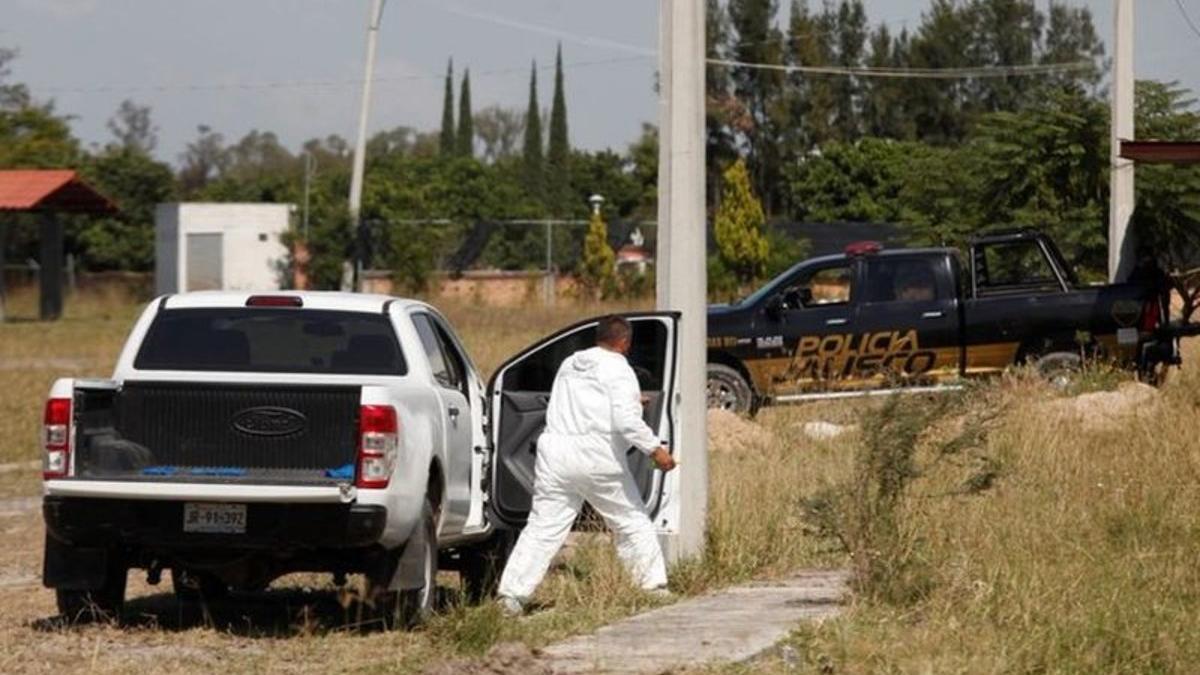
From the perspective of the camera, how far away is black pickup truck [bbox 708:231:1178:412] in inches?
997

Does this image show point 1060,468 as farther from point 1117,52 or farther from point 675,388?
point 1117,52

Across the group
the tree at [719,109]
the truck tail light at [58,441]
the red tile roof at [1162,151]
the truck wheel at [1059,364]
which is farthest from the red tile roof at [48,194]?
the truck tail light at [58,441]

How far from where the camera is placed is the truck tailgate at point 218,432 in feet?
40.2

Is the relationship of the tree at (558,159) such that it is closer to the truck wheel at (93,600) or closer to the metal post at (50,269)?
the metal post at (50,269)

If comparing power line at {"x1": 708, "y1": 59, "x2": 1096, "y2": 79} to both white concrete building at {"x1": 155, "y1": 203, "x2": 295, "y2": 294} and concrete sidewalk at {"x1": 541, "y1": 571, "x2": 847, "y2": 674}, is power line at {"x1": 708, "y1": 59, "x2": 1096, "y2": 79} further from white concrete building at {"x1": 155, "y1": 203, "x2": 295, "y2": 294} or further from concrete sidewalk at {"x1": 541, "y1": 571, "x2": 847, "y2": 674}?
concrete sidewalk at {"x1": 541, "y1": 571, "x2": 847, "y2": 674}

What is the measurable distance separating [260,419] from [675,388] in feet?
8.81

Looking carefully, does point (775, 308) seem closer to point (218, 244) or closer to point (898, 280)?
point (898, 280)

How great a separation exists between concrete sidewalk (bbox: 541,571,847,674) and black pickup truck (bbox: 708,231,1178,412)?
12099 mm

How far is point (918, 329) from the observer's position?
25531 millimetres

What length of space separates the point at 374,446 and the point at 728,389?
44.9ft

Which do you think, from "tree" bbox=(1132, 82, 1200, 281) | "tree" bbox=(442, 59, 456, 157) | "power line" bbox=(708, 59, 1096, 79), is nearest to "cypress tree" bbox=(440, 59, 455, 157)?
"tree" bbox=(442, 59, 456, 157)

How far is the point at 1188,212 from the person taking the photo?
113 ft

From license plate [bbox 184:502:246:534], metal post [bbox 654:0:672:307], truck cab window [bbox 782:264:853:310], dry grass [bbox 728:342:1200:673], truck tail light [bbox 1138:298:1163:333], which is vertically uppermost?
metal post [bbox 654:0:672:307]

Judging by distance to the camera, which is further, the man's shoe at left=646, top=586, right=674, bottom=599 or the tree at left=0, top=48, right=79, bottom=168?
the tree at left=0, top=48, right=79, bottom=168
